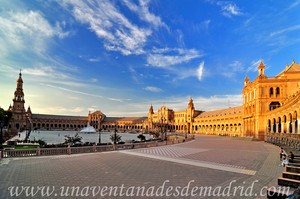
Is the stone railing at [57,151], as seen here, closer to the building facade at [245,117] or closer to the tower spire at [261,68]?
the building facade at [245,117]

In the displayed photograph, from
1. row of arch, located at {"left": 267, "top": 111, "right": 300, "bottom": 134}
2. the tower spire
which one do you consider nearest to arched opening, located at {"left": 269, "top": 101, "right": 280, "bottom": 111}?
row of arch, located at {"left": 267, "top": 111, "right": 300, "bottom": 134}

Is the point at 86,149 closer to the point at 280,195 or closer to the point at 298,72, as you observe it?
the point at 280,195

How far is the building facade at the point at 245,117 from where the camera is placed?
113 feet

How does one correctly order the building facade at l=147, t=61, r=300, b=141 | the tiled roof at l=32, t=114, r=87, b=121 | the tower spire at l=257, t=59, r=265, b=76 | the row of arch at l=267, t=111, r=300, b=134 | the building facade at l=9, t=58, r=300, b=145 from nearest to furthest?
the row of arch at l=267, t=111, r=300, b=134 < the building facade at l=147, t=61, r=300, b=141 < the building facade at l=9, t=58, r=300, b=145 < the tower spire at l=257, t=59, r=265, b=76 < the tiled roof at l=32, t=114, r=87, b=121

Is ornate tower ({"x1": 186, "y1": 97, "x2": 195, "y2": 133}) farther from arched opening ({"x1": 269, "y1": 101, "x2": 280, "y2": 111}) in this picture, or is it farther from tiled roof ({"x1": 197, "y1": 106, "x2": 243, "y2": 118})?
arched opening ({"x1": 269, "y1": 101, "x2": 280, "y2": 111})

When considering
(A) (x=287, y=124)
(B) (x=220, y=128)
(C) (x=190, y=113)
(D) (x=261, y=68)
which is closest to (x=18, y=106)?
(B) (x=220, y=128)

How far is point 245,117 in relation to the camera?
5734cm

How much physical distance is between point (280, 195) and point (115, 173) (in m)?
8.21

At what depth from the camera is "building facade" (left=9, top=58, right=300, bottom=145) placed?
34438 millimetres

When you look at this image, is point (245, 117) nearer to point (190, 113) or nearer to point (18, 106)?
point (190, 113)

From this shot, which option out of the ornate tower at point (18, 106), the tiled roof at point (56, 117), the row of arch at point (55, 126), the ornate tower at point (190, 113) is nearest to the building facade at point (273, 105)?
the ornate tower at point (190, 113)

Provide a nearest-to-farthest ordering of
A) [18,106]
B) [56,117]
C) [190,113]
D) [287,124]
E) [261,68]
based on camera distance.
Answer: [287,124] < [261,68] < [18,106] < [190,113] < [56,117]

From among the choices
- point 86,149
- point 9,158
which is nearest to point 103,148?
point 86,149

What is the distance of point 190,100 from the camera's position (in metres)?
132
